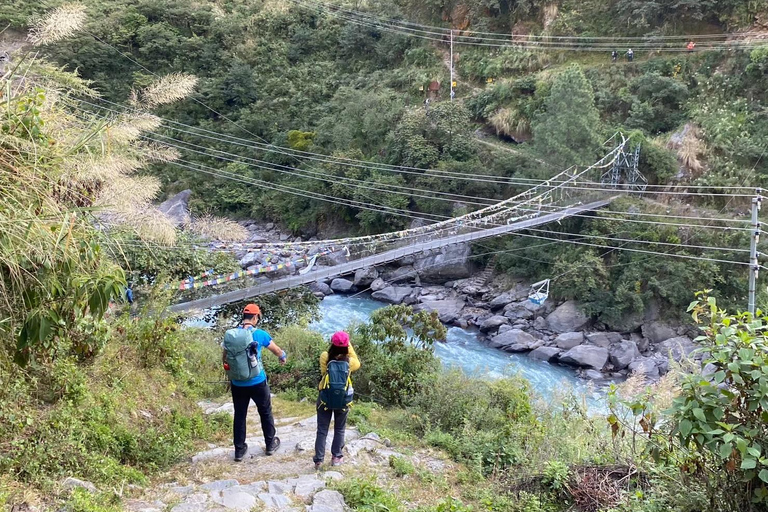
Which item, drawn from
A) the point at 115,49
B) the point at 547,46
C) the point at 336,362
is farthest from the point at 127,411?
the point at 115,49

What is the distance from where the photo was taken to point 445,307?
408 inches

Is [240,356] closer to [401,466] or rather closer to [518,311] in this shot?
[401,466]

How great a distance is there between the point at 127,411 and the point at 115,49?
16.0 m

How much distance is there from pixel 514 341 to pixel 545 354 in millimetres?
507

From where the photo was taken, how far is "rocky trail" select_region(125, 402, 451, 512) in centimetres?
211

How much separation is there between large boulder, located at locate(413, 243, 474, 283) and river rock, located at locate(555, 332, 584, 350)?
2.80 m

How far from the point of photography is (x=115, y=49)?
52.5 feet

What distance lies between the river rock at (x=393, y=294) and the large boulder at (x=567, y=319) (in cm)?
264

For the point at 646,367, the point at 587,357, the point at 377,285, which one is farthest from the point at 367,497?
the point at 377,285

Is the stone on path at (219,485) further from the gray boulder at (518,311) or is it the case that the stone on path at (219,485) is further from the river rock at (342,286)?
the river rock at (342,286)

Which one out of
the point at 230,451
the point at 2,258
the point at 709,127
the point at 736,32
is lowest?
the point at 230,451

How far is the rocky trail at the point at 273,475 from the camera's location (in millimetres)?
2105

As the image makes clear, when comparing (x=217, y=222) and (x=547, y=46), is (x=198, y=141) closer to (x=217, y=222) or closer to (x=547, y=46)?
(x=547, y=46)

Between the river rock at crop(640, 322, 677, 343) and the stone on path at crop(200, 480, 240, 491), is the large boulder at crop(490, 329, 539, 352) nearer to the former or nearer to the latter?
the river rock at crop(640, 322, 677, 343)
